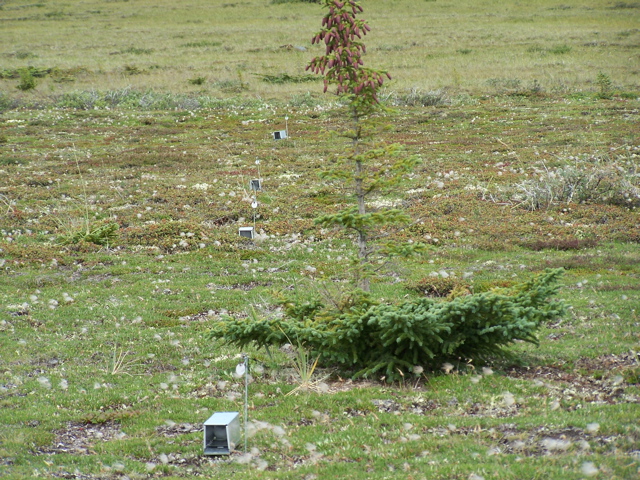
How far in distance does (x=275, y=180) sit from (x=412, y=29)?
54.5 meters

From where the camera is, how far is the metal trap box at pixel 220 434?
6508mm

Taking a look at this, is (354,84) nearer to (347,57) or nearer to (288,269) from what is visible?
(347,57)

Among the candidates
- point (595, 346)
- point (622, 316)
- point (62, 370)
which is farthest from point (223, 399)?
point (622, 316)

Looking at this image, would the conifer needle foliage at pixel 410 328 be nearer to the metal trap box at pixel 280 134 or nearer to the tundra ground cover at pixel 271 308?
the tundra ground cover at pixel 271 308

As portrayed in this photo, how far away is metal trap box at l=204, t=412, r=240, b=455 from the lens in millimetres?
6508

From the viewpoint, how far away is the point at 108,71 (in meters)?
54.5

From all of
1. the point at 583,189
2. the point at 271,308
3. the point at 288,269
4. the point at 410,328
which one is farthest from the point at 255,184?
the point at 410,328

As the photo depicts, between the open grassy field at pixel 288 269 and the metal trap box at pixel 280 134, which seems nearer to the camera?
the open grassy field at pixel 288 269

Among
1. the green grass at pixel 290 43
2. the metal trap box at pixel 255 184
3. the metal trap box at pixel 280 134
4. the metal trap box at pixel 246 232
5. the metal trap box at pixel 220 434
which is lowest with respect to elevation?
the metal trap box at pixel 246 232

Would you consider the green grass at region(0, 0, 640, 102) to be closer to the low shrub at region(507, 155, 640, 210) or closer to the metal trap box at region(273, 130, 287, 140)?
the metal trap box at region(273, 130, 287, 140)

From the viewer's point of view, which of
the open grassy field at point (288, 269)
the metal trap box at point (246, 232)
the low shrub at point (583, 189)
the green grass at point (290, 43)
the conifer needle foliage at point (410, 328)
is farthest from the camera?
the green grass at point (290, 43)

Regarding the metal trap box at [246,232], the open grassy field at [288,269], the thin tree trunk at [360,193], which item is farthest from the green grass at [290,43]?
the thin tree trunk at [360,193]

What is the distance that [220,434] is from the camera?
6.61m

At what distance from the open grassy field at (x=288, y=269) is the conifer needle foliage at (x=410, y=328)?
292 millimetres
